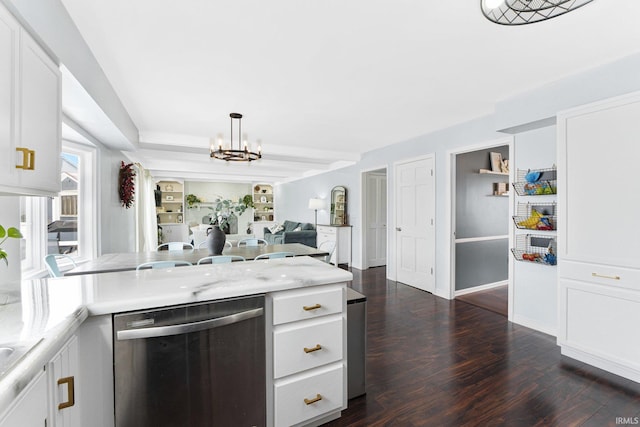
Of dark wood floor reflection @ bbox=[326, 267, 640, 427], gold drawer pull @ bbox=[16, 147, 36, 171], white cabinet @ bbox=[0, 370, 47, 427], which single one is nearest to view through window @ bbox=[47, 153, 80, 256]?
gold drawer pull @ bbox=[16, 147, 36, 171]

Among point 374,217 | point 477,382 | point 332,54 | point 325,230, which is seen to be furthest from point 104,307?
point 325,230

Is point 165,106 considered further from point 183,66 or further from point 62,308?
point 62,308

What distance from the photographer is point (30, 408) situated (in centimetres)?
80

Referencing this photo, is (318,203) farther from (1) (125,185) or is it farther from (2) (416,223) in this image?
(1) (125,185)

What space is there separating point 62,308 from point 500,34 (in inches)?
108

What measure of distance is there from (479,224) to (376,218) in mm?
2106

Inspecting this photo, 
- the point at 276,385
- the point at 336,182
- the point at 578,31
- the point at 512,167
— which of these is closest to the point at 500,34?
the point at 578,31

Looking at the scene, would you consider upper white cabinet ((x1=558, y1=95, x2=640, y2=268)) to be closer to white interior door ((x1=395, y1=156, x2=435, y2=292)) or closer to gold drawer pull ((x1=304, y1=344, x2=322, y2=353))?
white interior door ((x1=395, y1=156, x2=435, y2=292))

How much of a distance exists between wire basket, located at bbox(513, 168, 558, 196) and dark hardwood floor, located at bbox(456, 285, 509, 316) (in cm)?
146

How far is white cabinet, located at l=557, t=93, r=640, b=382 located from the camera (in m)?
2.03

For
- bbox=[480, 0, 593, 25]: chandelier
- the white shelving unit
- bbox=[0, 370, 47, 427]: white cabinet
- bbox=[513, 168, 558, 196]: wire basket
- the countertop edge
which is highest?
bbox=[480, 0, 593, 25]: chandelier

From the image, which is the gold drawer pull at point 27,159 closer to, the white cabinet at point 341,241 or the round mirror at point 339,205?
the white cabinet at point 341,241

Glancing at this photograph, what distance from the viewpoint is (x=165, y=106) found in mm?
3209

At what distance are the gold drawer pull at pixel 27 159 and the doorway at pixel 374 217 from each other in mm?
4921
